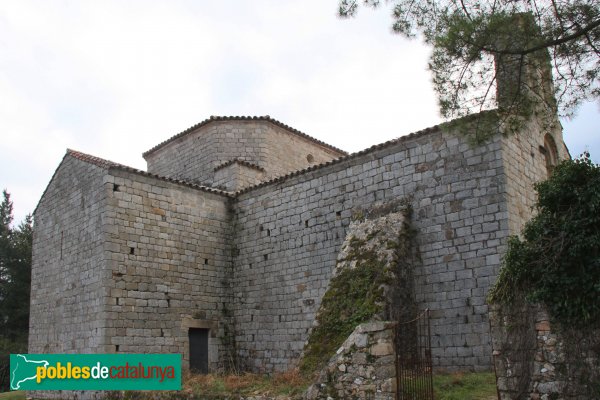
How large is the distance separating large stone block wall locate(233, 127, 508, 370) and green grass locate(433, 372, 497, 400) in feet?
2.39

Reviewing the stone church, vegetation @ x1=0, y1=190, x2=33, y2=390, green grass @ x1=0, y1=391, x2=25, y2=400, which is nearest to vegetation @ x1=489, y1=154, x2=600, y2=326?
the stone church

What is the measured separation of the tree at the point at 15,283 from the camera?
2859 centimetres

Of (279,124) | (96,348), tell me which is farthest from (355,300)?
(279,124)

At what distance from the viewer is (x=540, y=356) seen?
688cm

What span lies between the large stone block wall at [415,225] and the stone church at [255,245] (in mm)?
30

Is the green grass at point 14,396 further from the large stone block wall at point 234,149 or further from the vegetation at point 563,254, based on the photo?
the vegetation at point 563,254

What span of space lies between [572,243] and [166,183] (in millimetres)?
10810

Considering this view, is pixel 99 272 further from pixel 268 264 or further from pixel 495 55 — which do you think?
pixel 495 55

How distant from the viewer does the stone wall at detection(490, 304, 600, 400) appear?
21.4ft

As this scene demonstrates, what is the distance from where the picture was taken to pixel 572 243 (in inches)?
278

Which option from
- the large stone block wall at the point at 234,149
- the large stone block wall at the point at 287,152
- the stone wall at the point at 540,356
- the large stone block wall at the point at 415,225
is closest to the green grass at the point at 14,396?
the large stone block wall at the point at 415,225

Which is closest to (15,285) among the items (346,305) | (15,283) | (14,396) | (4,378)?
(15,283)

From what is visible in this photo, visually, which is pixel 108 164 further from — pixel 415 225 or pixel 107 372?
pixel 415 225

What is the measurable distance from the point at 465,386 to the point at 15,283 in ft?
88.8
